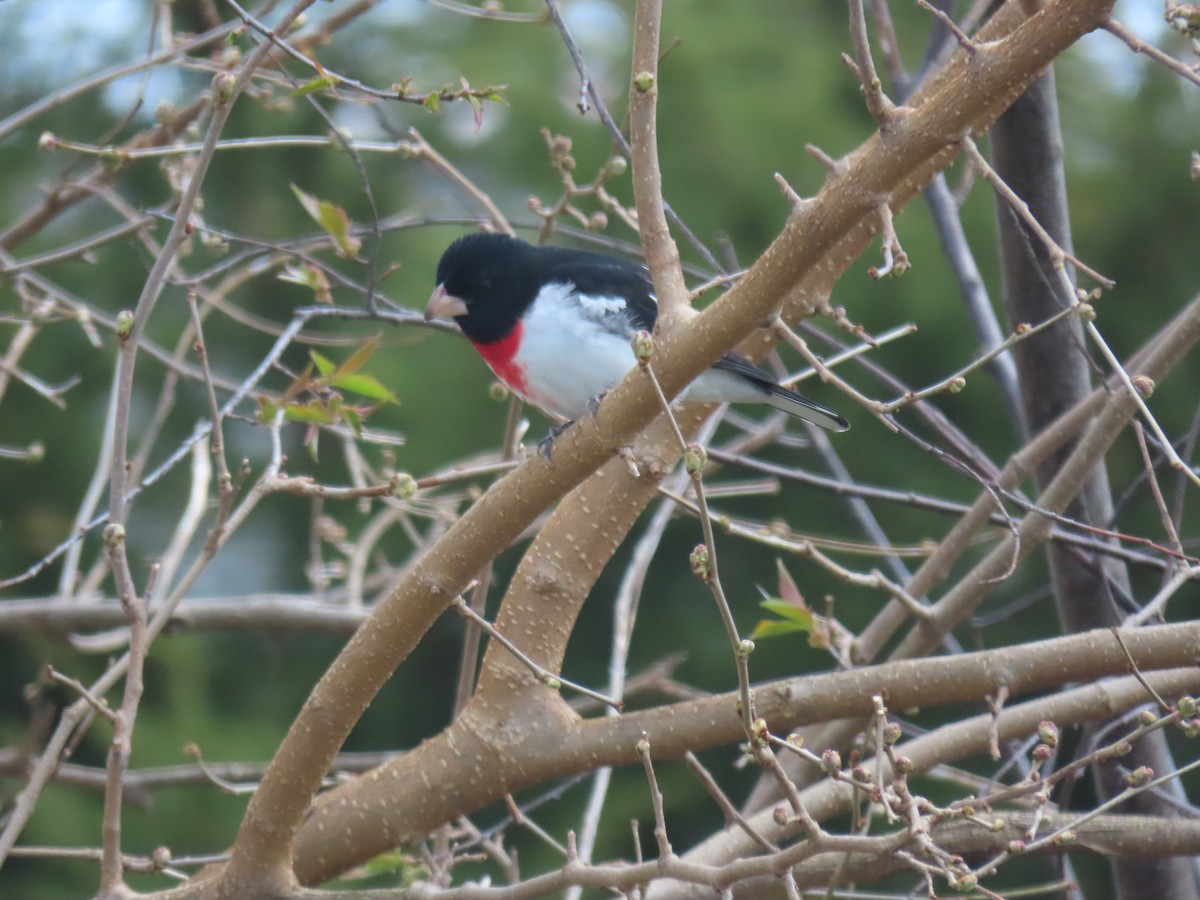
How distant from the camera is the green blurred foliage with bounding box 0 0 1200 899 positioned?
16.9ft

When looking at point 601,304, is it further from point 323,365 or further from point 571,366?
point 323,365

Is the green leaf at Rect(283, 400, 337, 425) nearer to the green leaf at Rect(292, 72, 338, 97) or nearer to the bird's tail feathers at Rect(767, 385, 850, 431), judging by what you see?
the green leaf at Rect(292, 72, 338, 97)

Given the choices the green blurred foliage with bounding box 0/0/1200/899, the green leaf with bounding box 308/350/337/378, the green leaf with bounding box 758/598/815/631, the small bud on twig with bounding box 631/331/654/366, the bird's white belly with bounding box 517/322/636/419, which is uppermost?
Answer: the green blurred foliage with bounding box 0/0/1200/899

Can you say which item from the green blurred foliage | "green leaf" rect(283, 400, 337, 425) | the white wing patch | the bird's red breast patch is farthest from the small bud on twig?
the green blurred foliage

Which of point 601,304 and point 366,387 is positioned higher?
point 601,304

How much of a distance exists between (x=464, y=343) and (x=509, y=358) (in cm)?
285

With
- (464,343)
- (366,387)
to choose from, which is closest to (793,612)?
(366,387)

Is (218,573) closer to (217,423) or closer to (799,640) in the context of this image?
(799,640)

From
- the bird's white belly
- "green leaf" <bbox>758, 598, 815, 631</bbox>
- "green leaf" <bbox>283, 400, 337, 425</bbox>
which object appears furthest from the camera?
the bird's white belly

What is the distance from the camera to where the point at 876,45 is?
19.7ft

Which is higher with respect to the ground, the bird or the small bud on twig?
the bird

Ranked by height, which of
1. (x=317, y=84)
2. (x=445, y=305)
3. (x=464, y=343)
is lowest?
(x=317, y=84)

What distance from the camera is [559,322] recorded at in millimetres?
2949

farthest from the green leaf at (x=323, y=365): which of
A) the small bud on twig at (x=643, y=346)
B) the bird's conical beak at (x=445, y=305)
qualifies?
the bird's conical beak at (x=445, y=305)
